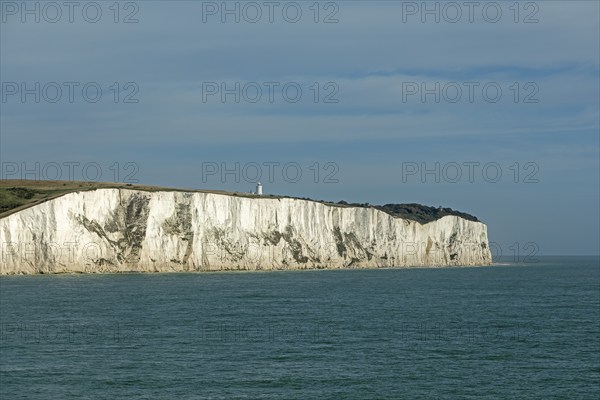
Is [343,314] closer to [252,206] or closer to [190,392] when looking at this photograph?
[190,392]

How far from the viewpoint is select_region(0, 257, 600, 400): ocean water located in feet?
80.6

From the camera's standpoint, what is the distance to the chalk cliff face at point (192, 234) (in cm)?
7581

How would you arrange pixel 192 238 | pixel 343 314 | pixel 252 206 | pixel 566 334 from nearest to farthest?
pixel 566 334 < pixel 343 314 < pixel 192 238 < pixel 252 206

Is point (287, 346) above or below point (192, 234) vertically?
below

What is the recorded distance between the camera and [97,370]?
1045 inches

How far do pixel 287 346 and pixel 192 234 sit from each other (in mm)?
57867

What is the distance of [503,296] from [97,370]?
44.5 metres

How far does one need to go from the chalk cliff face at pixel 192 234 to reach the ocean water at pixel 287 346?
57.2 feet

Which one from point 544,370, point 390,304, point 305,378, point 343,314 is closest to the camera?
point 305,378

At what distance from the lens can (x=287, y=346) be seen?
32.5 m

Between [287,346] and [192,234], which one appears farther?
A: [192,234]

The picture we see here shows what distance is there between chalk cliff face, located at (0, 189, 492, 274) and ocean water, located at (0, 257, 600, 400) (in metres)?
17.4

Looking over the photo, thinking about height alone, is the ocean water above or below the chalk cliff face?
below

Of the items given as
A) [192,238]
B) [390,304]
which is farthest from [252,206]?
[390,304]
